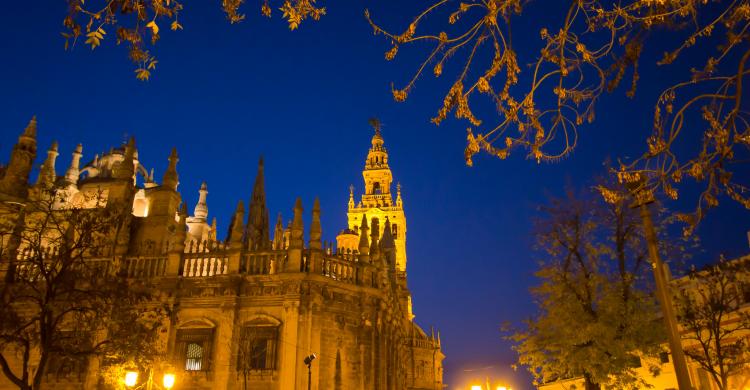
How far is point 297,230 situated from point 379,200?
212 ft

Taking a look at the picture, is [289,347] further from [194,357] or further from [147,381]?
[147,381]

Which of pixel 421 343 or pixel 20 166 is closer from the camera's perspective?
pixel 20 166

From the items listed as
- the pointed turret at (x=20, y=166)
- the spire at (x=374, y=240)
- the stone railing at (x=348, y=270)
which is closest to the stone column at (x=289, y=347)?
the stone railing at (x=348, y=270)

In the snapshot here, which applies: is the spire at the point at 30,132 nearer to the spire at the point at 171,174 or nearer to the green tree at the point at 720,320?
the spire at the point at 171,174

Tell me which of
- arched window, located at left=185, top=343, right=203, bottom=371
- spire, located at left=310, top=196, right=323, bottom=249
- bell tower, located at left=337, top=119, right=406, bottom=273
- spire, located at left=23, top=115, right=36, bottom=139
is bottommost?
arched window, located at left=185, top=343, right=203, bottom=371

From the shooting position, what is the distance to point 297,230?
25.8 metres

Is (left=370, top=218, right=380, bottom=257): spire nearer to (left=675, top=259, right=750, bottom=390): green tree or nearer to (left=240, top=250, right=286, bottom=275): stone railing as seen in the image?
(left=240, top=250, right=286, bottom=275): stone railing

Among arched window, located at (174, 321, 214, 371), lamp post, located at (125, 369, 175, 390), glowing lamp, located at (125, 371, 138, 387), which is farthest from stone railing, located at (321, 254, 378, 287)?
glowing lamp, located at (125, 371, 138, 387)

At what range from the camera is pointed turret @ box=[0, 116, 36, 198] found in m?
35.0

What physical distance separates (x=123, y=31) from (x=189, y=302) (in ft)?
66.9

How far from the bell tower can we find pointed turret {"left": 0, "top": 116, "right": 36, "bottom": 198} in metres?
54.8

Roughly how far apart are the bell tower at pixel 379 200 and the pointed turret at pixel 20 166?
54.8 meters

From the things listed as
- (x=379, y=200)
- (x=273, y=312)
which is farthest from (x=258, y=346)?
(x=379, y=200)

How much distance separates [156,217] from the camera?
30734mm
